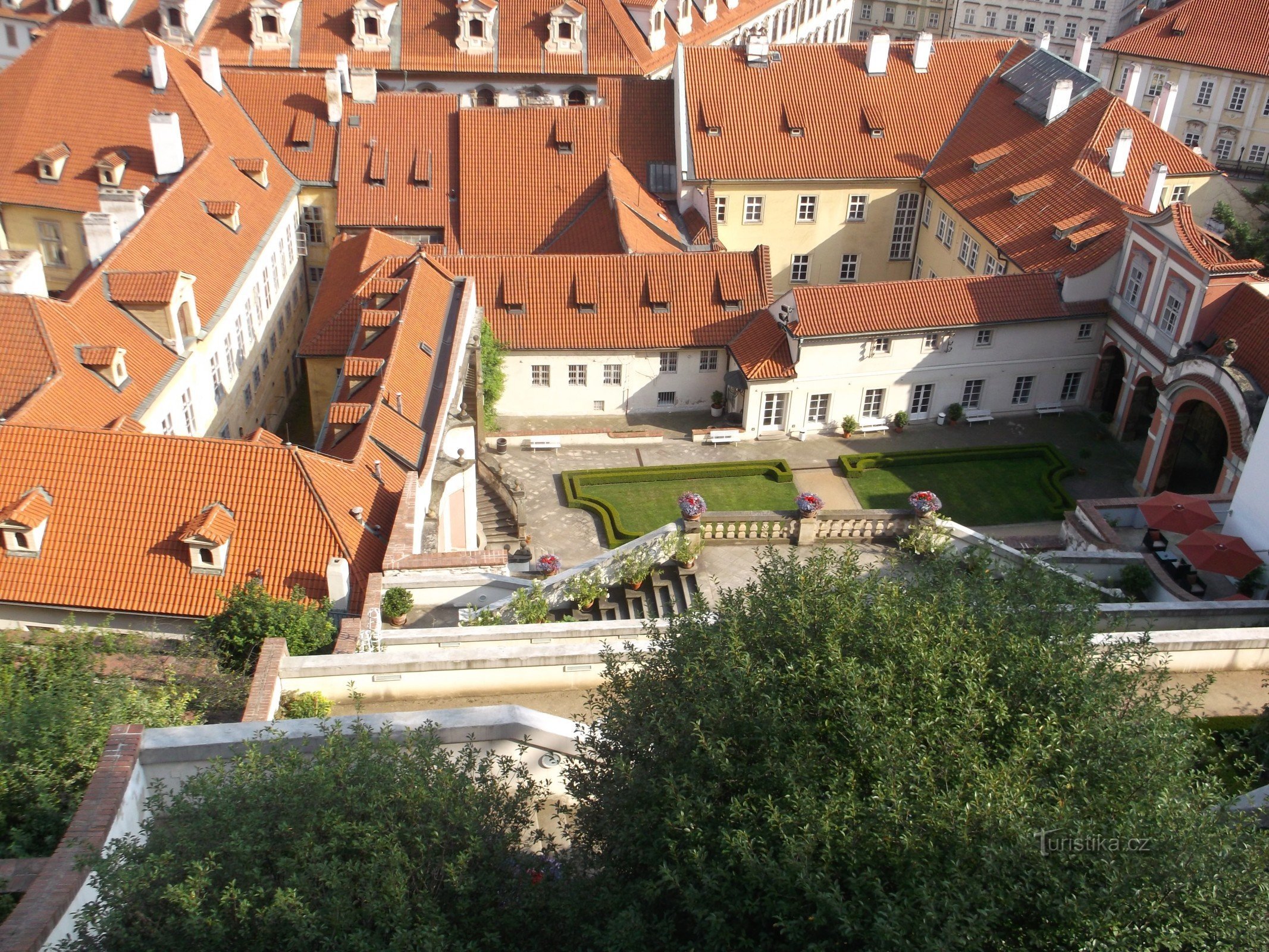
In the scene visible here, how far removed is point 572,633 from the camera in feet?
88.3

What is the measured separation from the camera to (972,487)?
44625 millimetres

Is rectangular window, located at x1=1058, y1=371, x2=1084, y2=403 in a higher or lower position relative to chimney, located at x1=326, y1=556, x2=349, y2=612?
lower

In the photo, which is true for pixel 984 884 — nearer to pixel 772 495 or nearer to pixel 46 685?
pixel 46 685

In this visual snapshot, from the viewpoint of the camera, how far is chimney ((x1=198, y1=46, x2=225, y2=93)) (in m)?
54.4

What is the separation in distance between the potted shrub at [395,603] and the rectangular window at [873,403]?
24546mm

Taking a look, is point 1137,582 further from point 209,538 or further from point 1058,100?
point 1058,100

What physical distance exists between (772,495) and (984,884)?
30024 millimetres

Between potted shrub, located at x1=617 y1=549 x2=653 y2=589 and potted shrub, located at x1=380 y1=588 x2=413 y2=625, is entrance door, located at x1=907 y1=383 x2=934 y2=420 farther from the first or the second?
potted shrub, located at x1=380 y1=588 x2=413 y2=625

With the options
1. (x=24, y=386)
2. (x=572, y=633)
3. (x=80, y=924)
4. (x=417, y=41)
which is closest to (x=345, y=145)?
(x=417, y=41)

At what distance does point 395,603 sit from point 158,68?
32.3 metres

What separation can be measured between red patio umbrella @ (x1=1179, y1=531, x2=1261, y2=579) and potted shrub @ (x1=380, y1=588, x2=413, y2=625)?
21330mm

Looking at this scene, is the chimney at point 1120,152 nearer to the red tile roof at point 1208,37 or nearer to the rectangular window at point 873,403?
the rectangular window at point 873,403

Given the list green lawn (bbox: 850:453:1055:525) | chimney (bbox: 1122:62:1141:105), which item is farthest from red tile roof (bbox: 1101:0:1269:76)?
green lawn (bbox: 850:453:1055:525)

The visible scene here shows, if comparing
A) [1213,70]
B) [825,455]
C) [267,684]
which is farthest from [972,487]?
[1213,70]
